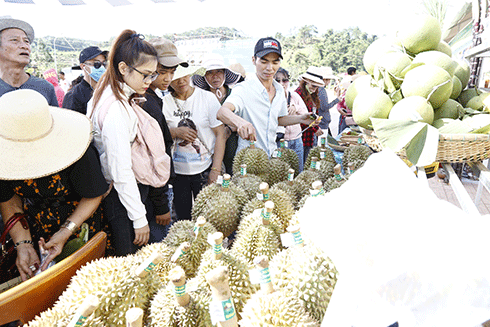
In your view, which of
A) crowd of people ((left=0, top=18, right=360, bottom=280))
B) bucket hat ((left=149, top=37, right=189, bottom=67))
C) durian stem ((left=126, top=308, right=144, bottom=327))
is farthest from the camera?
bucket hat ((left=149, top=37, right=189, bottom=67))

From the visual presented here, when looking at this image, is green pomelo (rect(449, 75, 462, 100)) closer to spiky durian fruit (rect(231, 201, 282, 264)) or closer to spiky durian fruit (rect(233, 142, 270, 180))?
spiky durian fruit (rect(231, 201, 282, 264))

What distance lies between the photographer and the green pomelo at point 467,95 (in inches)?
71.9

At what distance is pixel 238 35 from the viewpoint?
72.2 m

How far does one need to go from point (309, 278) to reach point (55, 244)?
1293 millimetres

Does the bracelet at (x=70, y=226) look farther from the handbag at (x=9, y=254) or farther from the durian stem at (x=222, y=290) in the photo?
the durian stem at (x=222, y=290)

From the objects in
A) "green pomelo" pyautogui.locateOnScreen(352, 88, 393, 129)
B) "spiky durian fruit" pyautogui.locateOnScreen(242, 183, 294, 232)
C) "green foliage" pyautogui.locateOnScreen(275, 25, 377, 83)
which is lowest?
"green foliage" pyautogui.locateOnScreen(275, 25, 377, 83)

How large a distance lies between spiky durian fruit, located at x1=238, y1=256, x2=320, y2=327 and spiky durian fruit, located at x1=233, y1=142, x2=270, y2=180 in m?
1.61

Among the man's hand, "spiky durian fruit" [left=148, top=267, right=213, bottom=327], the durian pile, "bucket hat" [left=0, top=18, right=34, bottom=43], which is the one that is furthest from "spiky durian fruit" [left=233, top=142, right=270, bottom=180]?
"bucket hat" [left=0, top=18, right=34, bottom=43]

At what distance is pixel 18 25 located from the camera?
2809 mm

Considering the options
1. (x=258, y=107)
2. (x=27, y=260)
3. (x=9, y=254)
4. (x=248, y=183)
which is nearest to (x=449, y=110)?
(x=248, y=183)

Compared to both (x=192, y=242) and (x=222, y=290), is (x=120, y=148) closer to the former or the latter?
(x=192, y=242)

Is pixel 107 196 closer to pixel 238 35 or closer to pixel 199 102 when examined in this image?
pixel 199 102

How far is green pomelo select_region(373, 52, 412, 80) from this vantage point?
67.4 inches

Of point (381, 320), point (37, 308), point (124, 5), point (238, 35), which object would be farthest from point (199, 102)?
point (238, 35)
